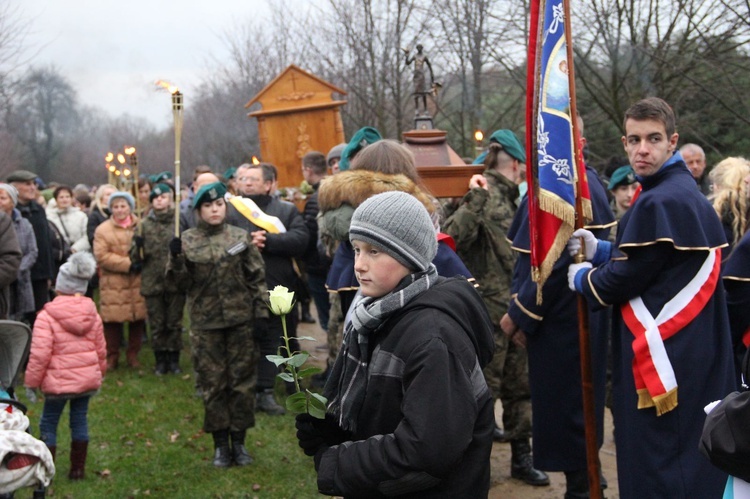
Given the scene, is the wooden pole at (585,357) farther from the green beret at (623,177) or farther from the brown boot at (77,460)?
the brown boot at (77,460)

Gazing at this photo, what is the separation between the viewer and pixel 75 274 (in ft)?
21.7

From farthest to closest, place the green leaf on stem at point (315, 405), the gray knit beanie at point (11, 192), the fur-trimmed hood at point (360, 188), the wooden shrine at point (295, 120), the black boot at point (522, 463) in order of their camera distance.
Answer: the wooden shrine at point (295, 120) < the gray knit beanie at point (11, 192) < the black boot at point (522, 463) < the fur-trimmed hood at point (360, 188) < the green leaf on stem at point (315, 405)

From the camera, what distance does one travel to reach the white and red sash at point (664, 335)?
165 inches

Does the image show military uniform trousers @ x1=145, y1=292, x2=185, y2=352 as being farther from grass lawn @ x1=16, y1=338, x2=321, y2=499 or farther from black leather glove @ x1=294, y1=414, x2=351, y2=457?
black leather glove @ x1=294, y1=414, x2=351, y2=457

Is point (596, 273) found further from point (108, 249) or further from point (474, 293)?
point (108, 249)

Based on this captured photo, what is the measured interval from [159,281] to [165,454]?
3.17m

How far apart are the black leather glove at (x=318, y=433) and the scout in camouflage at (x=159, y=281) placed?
7036 millimetres

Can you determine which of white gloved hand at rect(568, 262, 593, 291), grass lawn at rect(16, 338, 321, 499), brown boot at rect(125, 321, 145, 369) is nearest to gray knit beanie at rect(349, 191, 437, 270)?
white gloved hand at rect(568, 262, 593, 291)

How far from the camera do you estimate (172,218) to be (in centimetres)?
1013

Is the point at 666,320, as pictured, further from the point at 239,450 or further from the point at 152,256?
the point at 152,256

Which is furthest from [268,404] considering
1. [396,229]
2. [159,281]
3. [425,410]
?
[425,410]

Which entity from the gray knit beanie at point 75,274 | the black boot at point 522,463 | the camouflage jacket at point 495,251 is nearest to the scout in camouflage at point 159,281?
the gray knit beanie at point 75,274

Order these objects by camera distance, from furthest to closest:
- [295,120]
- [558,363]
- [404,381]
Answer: [295,120], [558,363], [404,381]

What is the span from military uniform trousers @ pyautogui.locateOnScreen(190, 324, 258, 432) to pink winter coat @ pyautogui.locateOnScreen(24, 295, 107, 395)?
2.57 ft
